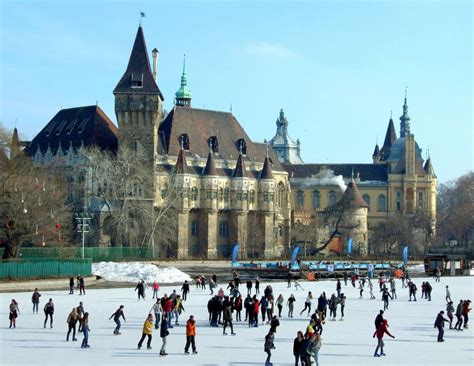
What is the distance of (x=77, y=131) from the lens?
345 ft

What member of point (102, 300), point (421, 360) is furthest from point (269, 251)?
point (421, 360)

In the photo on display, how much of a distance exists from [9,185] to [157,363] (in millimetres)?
43233

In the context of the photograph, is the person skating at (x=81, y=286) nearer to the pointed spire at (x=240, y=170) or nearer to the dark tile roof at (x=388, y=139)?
the pointed spire at (x=240, y=170)

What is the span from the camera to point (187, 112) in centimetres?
11394

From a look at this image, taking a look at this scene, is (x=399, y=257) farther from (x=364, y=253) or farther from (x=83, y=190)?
(x=83, y=190)

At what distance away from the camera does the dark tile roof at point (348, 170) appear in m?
153

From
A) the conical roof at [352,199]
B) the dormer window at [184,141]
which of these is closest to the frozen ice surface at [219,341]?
the dormer window at [184,141]

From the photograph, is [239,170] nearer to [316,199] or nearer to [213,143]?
[213,143]

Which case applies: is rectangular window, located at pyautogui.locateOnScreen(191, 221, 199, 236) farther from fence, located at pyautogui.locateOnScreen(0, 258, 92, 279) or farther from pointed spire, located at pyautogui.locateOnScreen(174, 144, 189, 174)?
fence, located at pyautogui.locateOnScreen(0, 258, 92, 279)

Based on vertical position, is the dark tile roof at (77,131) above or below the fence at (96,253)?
above

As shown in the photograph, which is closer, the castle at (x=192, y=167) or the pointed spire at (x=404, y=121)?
the castle at (x=192, y=167)

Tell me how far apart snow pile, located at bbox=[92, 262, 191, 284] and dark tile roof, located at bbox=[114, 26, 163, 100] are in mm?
37146

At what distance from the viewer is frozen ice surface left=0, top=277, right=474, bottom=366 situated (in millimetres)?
27547

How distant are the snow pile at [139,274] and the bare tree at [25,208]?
5627 millimetres
